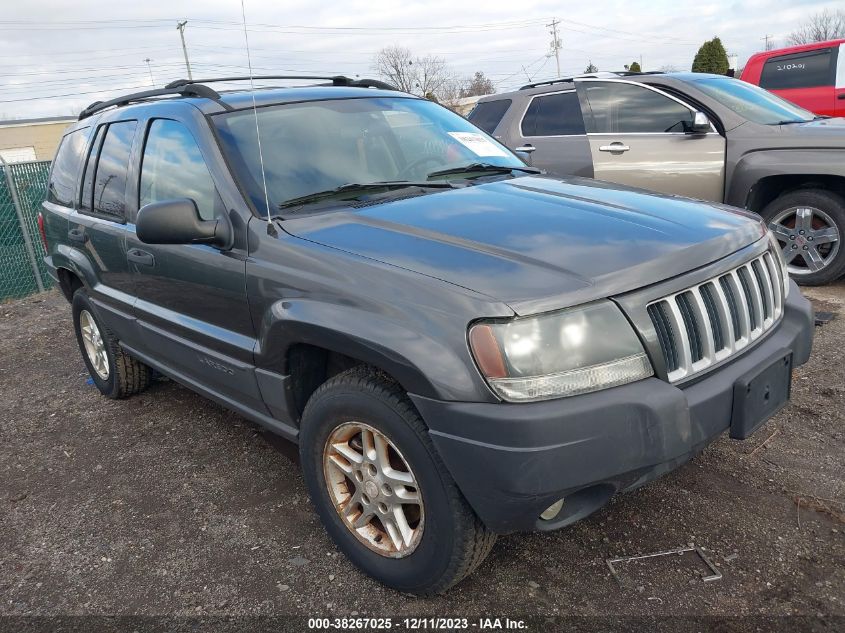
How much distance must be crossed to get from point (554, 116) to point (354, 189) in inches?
171

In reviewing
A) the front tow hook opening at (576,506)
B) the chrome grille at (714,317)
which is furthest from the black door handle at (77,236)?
the chrome grille at (714,317)

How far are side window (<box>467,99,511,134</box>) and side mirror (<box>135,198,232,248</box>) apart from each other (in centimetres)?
475

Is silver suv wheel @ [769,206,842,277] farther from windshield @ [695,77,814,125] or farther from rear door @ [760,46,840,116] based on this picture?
rear door @ [760,46,840,116]

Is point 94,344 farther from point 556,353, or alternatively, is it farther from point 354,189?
point 556,353

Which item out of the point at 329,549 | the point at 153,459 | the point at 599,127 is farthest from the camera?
the point at 599,127

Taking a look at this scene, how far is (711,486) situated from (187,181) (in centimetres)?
271

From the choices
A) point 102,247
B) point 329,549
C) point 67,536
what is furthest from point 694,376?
point 102,247

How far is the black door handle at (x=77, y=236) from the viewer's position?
4086mm

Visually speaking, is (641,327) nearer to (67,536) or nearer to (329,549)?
(329,549)

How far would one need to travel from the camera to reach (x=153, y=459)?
3781mm

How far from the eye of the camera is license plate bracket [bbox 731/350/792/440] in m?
2.18

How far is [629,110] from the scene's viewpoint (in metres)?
6.27

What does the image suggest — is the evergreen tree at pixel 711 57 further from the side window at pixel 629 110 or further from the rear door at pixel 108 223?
the rear door at pixel 108 223

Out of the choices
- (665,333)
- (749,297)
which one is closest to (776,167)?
(749,297)
